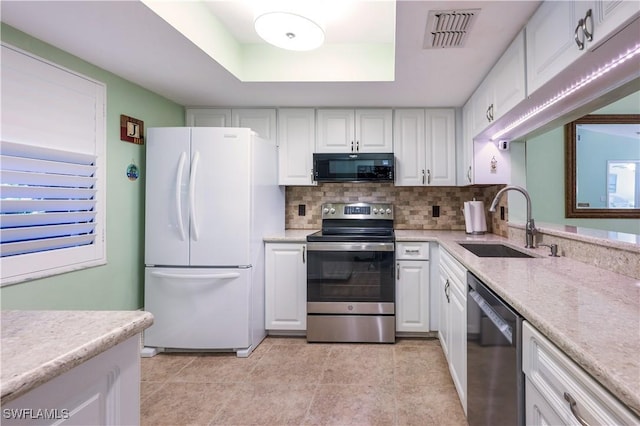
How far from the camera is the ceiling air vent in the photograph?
5.32 feet

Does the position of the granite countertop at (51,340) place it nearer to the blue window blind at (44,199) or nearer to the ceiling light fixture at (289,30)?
the blue window blind at (44,199)

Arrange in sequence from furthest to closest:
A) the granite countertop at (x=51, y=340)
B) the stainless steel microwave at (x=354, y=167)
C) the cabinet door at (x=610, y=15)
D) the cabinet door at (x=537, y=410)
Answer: the stainless steel microwave at (x=354, y=167), the cabinet door at (x=610, y=15), the cabinet door at (x=537, y=410), the granite countertop at (x=51, y=340)

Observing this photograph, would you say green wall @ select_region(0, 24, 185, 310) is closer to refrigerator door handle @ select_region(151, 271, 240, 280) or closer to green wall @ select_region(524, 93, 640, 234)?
refrigerator door handle @ select_region(151, 271, 240, 280)

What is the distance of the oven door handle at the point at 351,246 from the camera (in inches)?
108

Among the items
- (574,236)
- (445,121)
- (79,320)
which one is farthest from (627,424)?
(445,121)

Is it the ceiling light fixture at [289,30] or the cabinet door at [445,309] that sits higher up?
the ceiling light fixture at [289,30]

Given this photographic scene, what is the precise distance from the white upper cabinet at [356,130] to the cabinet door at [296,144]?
0.12 m

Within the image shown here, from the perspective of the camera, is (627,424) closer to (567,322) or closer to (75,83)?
(567,322)

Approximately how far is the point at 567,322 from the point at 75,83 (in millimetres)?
Answer: 2694

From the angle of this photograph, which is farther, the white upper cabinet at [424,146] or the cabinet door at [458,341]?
the white upper cabinet at [424,146]

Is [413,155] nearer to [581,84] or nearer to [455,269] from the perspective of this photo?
[455,269]

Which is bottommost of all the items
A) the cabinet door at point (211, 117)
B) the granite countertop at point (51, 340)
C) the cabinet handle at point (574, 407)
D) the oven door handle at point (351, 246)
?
the cabinet handle at point (574, 407)

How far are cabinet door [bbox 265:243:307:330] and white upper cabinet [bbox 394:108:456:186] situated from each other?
48.8 inches

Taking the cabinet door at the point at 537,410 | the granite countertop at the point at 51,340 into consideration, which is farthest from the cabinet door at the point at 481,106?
the granite countertop at the point at 51,340
